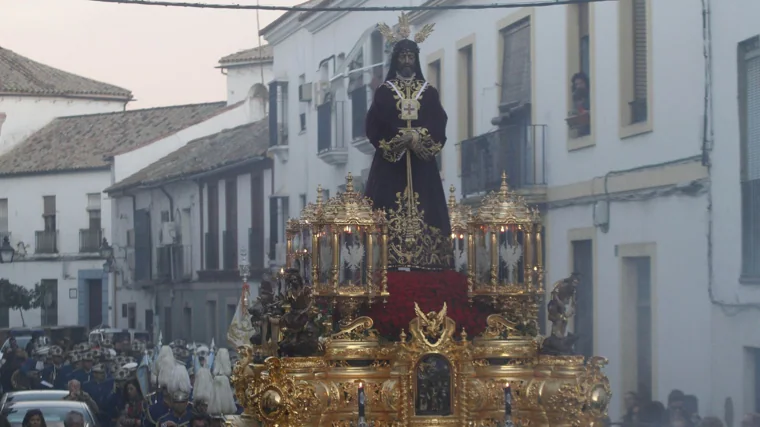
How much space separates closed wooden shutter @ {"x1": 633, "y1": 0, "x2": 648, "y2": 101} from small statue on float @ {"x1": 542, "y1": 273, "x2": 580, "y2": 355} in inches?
267

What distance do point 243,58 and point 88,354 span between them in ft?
84.2

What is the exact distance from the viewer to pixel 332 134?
2544 cm

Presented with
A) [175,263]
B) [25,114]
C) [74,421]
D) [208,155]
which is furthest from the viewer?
[25,114]

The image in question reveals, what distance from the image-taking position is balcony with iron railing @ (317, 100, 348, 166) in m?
24.8

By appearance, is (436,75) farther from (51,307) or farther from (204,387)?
(51,307)

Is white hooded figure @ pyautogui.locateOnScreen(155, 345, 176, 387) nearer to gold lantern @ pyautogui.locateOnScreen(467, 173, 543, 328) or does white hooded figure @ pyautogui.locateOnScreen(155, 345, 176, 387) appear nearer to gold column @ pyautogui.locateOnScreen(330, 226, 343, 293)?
gold lantern @ pyautogui.locateOnScreen(467, 173, 543, 328)

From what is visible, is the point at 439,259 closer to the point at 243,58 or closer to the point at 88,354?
the point at 88,354

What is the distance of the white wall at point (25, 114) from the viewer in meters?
48.2

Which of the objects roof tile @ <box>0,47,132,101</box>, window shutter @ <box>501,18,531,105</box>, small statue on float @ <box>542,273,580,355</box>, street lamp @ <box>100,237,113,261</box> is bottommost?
small statue on float @ <box>542,273,580,355</box>

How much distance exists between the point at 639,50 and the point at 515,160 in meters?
2.87

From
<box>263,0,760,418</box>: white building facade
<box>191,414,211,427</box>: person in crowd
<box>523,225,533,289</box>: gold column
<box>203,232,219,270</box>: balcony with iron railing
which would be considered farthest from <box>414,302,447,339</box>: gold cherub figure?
<box>203,232,219,270</box>: balcony with iron railing

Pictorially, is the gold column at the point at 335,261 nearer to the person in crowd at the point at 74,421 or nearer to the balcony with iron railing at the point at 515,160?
the person in crowd at the point at 74,421

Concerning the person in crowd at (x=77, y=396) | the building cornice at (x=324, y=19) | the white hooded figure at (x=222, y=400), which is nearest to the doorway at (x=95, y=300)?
the building cornice at (x=324, y=19)

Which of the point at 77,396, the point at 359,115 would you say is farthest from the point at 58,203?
the point at 77,396
